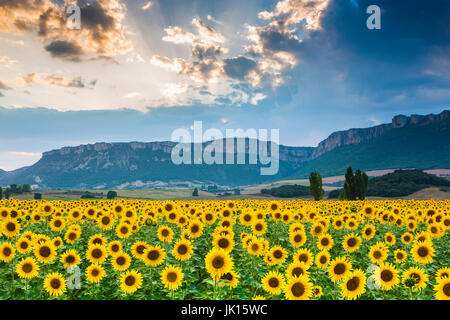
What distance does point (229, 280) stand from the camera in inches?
235

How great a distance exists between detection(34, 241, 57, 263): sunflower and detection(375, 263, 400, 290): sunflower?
25.4ft

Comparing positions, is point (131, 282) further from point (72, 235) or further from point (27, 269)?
point (72, 235)

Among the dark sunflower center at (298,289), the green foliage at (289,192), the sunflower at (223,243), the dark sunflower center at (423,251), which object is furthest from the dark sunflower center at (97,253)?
the green foliage at (289,192)

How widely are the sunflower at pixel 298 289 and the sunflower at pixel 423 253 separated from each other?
164 inches

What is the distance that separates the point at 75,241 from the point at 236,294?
6.43 meters

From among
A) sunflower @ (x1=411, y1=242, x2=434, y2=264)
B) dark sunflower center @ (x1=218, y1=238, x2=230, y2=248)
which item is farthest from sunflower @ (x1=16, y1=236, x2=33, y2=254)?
sunflower @ (x1=411, y1=242, x2=434, y2=264)

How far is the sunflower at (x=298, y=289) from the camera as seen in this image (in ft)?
17.8

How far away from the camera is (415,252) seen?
7879mm

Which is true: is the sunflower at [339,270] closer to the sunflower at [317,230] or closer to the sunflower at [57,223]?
the sunflower at [317,230]

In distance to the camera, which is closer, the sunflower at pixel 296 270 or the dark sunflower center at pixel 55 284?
the sunflower at pixel 296 270

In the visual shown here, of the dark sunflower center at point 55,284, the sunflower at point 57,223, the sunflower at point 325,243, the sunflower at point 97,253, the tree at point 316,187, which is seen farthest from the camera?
the tree at point 316,187

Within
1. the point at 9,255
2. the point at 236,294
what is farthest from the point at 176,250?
the point at 9,255

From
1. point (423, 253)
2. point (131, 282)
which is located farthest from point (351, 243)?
point (131, 282)
